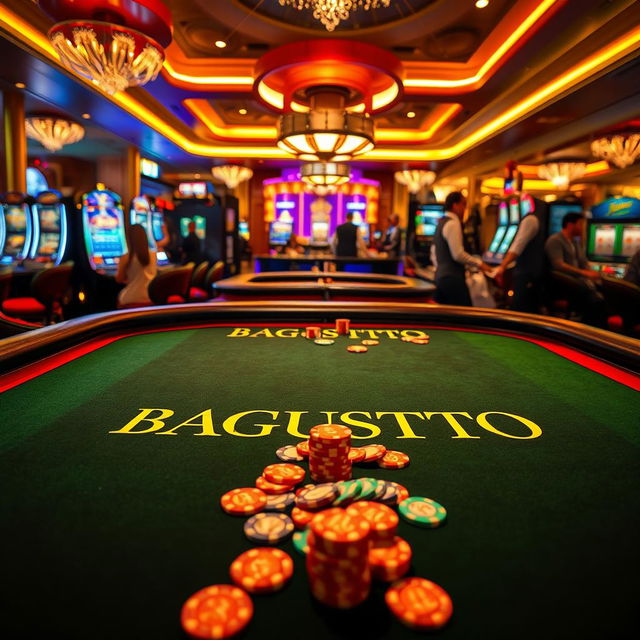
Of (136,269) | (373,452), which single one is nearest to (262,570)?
(373,452)

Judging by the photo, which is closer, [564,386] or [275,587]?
[275,587]

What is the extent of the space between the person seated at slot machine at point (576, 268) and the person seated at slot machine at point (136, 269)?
11.7 feet

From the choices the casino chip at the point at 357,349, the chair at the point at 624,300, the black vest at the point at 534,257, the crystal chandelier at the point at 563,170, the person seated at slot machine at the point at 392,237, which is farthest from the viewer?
the crystal chandelier at the point at 563,170

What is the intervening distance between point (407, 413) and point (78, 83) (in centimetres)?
619

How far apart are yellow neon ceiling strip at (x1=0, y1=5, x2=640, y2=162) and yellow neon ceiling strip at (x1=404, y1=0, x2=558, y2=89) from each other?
0.79 m

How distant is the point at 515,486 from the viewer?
Result: 87 cm

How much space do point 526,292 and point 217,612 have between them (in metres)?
4.59

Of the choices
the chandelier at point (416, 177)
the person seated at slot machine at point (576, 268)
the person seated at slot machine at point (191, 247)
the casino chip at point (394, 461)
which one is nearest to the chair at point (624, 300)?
the person seated at slot machine at point (576, 268)

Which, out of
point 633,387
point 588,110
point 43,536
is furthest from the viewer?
point 588,110

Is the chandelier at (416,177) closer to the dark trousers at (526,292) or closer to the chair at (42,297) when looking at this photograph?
the dark trousers at (526,292)

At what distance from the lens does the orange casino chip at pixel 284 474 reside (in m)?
0.86

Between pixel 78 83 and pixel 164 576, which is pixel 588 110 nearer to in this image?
pixel 78 83

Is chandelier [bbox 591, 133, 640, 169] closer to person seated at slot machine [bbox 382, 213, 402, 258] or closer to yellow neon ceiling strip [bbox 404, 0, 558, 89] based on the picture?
yellow neon ceiling strip [bbox 404, 0, 558, 89]

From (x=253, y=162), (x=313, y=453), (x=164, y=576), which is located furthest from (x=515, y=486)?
(x=253, y=162)
